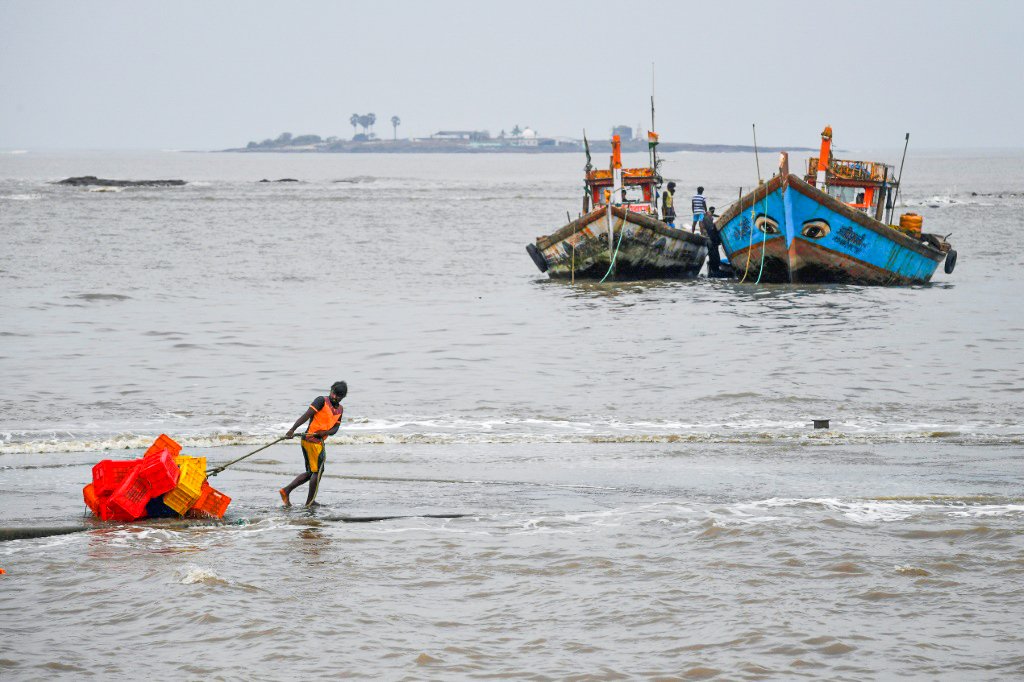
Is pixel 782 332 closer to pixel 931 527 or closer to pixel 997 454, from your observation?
pixel 997 454

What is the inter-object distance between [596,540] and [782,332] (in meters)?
14.5

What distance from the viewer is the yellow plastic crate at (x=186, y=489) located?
9.99 metres

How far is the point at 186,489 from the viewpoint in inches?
393

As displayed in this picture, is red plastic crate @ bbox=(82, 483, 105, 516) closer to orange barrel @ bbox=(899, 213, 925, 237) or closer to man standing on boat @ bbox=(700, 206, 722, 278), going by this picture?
man standing on boat @ bbox=(700, 206, 722, 278)

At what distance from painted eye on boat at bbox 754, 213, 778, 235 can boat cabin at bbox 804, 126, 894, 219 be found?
1416 millimetres

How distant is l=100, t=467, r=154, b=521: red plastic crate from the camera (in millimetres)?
9875

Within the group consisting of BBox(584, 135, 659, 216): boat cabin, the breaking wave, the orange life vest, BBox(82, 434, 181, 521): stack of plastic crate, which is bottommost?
the breaking wave

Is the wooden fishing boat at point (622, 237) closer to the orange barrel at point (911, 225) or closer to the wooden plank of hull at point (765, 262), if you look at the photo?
the wooden plank of hull at point (765, 262)

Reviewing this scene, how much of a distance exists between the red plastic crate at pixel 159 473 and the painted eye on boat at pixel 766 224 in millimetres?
21978

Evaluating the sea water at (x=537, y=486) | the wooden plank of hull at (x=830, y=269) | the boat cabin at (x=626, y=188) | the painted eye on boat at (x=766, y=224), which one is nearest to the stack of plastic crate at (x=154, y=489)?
the sea water at (x=537, y=486)

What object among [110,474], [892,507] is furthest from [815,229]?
[110,474]

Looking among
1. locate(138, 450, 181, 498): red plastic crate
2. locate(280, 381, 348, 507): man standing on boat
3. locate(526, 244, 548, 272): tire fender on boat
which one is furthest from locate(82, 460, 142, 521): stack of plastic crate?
locate(526, 244, 548, 272): tire fender on boat

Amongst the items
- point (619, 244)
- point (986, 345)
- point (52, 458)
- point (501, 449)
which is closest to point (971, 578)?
point (501, 449)

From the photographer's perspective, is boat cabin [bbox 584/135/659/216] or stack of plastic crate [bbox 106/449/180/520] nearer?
stack of plastic crate [bbox 106/449/180/520]
